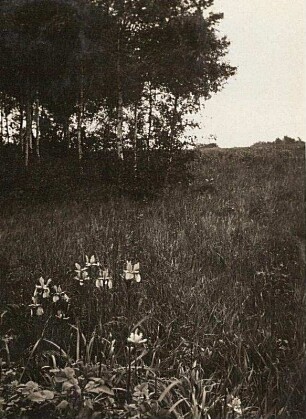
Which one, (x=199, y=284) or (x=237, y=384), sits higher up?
(x=199, y=284)

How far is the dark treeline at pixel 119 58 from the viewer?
6.30 m

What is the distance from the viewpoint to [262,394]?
225 centimetres

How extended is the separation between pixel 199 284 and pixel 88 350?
1133mm

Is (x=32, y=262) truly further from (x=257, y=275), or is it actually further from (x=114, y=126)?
(x=114, y=126)

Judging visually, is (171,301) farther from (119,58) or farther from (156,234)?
(119,58)

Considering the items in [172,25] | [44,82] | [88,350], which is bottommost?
[88,350]

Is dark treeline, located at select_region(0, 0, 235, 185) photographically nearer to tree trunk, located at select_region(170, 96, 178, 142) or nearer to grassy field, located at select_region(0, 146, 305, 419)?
tree trunk, located at select_region(170, 96, 178, 142)

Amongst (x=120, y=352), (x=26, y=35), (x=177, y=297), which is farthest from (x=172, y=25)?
(x=120, y=352)

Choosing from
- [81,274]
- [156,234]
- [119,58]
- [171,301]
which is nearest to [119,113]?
[119,58]

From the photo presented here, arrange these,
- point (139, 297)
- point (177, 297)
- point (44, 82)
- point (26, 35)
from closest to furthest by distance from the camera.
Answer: point (177, 297) → point (139, 297) → point (26, 35) → point (44, 82)

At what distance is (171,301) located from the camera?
2.99 m

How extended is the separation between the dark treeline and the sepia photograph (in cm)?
4

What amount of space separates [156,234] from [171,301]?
4.14 ft

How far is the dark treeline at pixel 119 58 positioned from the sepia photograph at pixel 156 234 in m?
0.04
